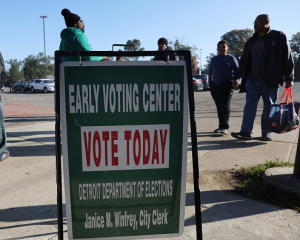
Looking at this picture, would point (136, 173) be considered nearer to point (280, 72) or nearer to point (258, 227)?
point (258, 227)

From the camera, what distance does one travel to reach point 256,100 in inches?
199

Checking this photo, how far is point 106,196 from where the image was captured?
1.83 meters

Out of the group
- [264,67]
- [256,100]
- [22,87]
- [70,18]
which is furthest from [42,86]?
[264,67]

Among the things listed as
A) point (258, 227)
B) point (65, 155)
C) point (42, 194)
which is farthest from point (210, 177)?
point (65, 155)

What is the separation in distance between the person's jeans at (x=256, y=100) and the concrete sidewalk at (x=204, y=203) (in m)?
0.45

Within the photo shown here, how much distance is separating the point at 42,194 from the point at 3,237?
766mm

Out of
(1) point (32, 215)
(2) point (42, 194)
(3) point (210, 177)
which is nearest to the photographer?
(1) point (32, 215)

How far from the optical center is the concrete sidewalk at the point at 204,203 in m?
2.30

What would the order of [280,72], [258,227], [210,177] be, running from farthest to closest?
[280,72]
[210,177]
[258,227]

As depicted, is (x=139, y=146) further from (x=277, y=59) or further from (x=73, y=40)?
(x=277, y=59)

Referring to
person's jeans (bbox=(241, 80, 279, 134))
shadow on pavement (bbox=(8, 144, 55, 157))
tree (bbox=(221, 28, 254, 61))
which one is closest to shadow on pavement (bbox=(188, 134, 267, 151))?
person's jeans (bbox=(241, 80, 279, 134))

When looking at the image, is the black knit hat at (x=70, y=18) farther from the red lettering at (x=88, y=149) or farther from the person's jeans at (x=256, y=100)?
the person's jeans at (x=256, y=100)

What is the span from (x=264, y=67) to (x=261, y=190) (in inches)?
102

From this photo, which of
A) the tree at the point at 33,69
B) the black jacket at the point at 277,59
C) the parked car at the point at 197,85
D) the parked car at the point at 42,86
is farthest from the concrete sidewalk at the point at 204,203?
the tree at the point at 33,69
